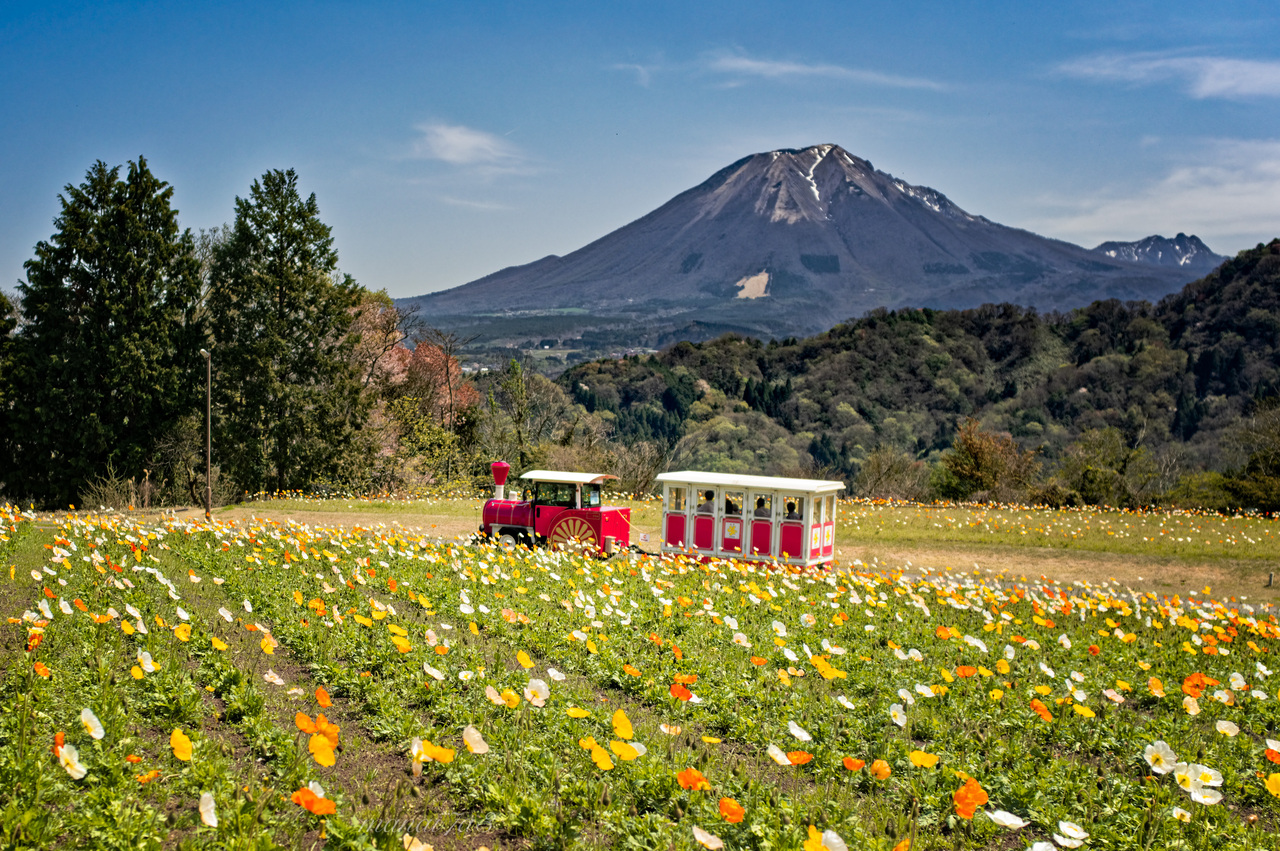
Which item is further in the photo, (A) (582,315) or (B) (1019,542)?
(A) (582,315)

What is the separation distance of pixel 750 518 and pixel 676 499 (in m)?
1.46

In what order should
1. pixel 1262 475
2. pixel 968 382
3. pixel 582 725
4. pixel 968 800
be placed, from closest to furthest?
pixel 968 800 → pixel 582 725 → pixel 1262 475 → pixel 968 382

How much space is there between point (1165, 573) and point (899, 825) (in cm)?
1540

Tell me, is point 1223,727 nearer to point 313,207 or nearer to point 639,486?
point 639,486

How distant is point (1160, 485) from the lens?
35.1 meters

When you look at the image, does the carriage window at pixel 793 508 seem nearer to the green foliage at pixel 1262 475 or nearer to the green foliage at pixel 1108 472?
the green foliage at pixel 1108 472

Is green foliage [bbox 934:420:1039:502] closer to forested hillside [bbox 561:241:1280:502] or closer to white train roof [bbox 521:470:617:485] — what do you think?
forested hillside [bbox 561:241:1280:502]

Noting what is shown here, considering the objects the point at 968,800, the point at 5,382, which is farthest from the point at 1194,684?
the point at 5,382

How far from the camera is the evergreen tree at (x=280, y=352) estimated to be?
29047 mm

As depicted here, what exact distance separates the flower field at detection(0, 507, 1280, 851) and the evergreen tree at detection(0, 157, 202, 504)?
23.0 metres

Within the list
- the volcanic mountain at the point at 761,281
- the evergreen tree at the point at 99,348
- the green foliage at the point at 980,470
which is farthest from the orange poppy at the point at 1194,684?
the volcanic mountain at the point at 761,281

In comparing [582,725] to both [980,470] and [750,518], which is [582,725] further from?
[980,470]

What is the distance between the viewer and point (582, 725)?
208 inches

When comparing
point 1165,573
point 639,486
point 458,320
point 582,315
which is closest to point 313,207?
point 639,486
